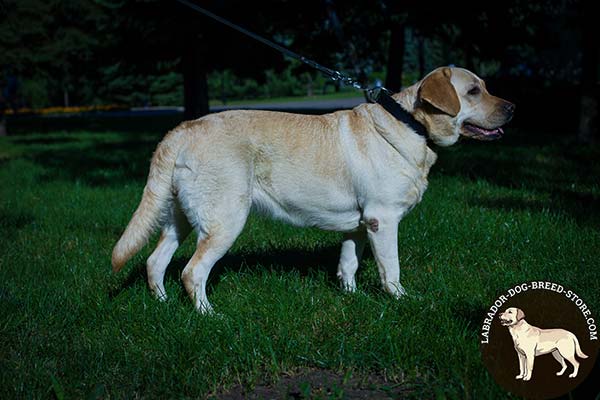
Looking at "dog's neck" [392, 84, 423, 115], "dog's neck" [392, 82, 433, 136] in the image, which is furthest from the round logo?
"dog's neck" [392, 84, 423, 115]

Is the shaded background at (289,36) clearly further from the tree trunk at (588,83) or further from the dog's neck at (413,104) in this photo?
the dog's neck at (413,104)

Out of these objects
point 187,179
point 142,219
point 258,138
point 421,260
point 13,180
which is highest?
point 258,138

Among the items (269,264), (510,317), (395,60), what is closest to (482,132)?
(510,317)

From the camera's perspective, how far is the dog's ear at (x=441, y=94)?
4152mm

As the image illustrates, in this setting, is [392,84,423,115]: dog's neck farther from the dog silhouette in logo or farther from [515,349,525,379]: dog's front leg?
[515,349,525,379]: dog's front leg

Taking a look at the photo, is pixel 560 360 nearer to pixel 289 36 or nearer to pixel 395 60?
pixel 395 60

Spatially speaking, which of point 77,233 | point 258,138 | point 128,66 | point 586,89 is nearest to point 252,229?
point 77,233

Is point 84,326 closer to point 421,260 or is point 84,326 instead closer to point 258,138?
point 258,138

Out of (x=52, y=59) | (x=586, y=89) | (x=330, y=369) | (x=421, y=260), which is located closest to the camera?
(x=330, y=369)

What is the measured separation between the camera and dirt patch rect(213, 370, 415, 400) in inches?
118

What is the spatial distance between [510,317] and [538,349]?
0.25m

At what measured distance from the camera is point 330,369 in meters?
3.34

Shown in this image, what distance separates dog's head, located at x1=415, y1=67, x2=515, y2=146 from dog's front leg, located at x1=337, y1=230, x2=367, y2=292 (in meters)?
0.97

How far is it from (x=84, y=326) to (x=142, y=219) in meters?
0.80
